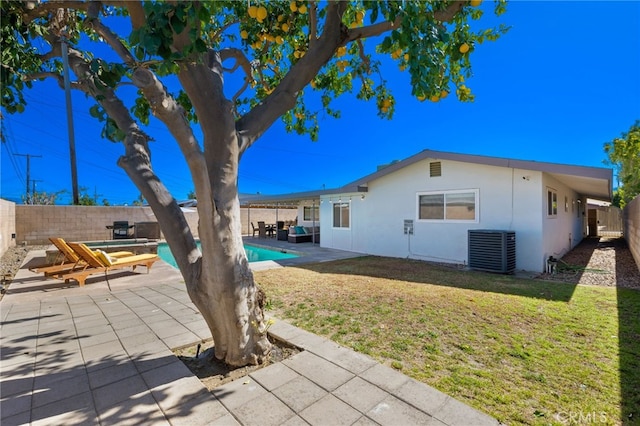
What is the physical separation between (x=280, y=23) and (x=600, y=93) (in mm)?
18700

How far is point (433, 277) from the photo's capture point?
24.5 ft

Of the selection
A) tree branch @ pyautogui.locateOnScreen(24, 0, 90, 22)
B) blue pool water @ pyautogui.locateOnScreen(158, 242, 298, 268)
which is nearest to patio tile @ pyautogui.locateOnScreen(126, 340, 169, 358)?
tree branch @ pyautogui.locateOnScreen(24, 0, 90, 22)

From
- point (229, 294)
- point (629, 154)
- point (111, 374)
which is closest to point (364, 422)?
point (229, 294)

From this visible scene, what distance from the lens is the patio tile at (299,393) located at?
2.40m

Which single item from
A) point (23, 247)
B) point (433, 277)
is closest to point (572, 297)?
point (433, 277)

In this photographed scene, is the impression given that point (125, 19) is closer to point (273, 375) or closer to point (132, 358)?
point (132, 358)

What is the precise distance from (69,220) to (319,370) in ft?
60.5

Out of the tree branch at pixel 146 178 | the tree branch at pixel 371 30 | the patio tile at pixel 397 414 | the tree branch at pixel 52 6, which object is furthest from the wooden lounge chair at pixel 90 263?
the tree branch at pixel 371 30

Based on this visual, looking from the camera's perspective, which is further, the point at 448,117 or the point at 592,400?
the point at 448,117

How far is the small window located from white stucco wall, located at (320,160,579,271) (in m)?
0.12

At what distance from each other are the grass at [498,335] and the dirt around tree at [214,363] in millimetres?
666

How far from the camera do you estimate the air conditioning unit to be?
7.86m

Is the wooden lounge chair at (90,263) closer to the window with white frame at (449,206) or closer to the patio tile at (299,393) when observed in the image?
the patio tile at (299,393)

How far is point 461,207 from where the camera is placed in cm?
940
